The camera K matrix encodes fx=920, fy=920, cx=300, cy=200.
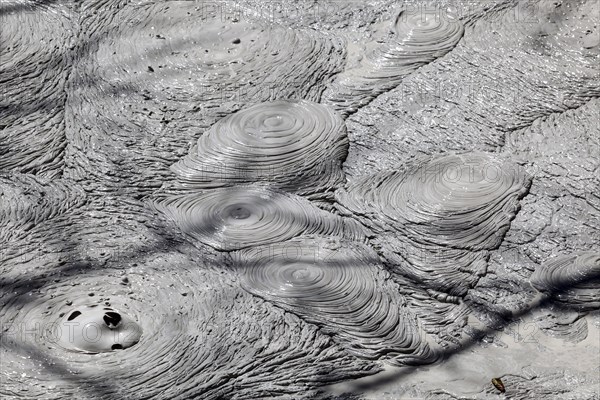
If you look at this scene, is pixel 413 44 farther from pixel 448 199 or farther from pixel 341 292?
pixel 341 292

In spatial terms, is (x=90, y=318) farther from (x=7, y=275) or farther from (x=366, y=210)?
(x=366, y=210)

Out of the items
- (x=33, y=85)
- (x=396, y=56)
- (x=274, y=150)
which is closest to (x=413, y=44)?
(x=396, y=56)

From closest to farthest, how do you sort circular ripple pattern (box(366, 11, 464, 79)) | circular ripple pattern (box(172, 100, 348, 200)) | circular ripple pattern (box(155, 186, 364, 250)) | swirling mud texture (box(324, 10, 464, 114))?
circular ripple pattern (box(155, 186, 364, 250))
circular ripple pattern (box(172, 100, 348, 200))
swirling mud texture (box(324, 10, 464, 114))
circular ripple pattern (box(366, 11, 464, 79))

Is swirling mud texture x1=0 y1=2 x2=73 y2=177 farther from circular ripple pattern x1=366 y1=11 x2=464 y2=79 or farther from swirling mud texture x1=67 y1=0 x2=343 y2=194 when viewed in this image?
circular ripple pattern x1=366 y1=11 x2=464 y2=79

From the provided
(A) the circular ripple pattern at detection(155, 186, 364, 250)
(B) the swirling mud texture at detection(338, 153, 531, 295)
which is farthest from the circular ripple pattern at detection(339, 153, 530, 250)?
(A) the circular ripple pattern at detection(155, 186, 364, 250)

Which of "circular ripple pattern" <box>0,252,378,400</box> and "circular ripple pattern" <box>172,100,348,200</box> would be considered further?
"circular ripple pattern" <box>172,100,348,200</box>

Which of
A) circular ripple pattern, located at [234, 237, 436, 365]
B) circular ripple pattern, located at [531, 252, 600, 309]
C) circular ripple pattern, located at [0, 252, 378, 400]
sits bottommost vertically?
circular ripple pattern, located at [0, 252, 378, 400]
